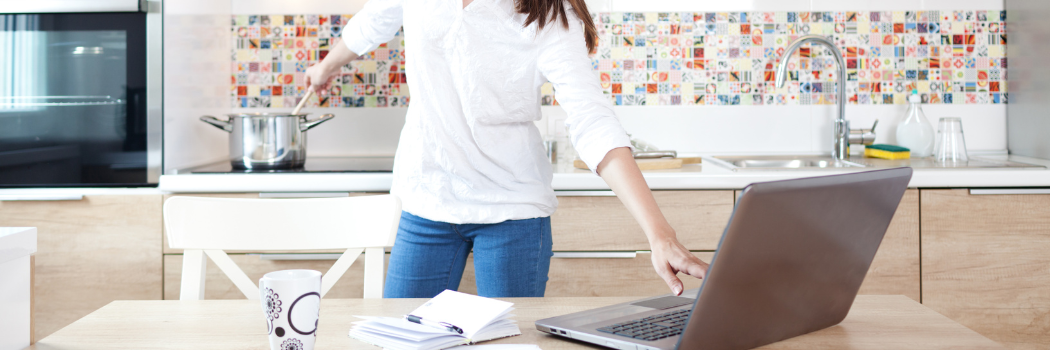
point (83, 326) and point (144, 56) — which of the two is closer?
point (83, 326)

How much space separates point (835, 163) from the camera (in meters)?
2.16

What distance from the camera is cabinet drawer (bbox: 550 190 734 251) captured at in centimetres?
178

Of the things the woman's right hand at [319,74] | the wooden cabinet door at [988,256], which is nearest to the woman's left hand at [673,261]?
the woman's right hand at [319,74]

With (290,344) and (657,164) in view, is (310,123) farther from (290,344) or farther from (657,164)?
(290,344)

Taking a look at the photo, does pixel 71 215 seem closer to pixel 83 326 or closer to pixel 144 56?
pixel 144 56

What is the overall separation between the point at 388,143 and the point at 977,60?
1832mm

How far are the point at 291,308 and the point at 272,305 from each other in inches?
0.7

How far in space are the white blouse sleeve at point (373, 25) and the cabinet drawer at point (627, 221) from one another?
577 millimetres

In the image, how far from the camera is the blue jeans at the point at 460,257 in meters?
1.27

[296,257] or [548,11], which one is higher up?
[548,11]

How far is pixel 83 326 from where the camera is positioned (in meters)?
0.86

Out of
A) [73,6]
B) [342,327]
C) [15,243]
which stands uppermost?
[73,6]

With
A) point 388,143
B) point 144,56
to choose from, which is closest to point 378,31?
point 144,56

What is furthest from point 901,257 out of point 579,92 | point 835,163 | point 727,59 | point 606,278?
point 579,92
